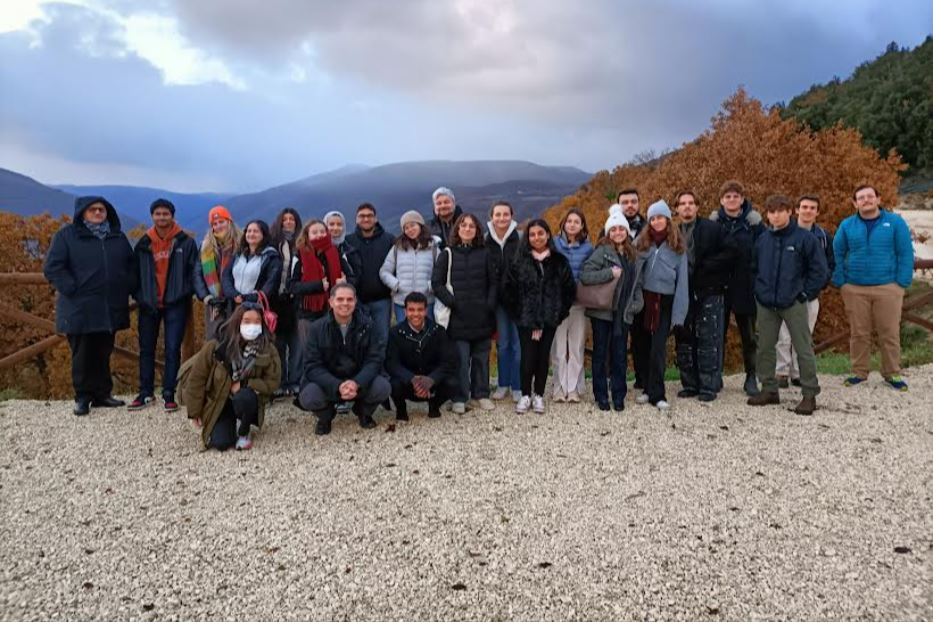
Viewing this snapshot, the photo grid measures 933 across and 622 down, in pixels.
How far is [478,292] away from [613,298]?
50.2 inches

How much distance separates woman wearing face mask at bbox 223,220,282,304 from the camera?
5.84 metres

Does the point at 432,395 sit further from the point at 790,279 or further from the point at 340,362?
the point at 790,279

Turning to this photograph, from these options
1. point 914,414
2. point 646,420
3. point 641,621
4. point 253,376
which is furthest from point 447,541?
point 914,414

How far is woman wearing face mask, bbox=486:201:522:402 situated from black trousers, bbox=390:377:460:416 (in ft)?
2.28

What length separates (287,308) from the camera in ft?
20.4

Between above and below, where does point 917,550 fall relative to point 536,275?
below

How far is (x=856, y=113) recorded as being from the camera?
41750mm

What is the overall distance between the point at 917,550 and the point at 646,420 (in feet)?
8.14

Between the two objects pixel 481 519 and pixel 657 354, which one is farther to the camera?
pixel 657 354

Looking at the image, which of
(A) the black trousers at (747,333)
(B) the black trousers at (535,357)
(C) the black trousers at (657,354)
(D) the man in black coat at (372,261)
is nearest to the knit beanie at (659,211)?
(C) the black trousers at (657,354)

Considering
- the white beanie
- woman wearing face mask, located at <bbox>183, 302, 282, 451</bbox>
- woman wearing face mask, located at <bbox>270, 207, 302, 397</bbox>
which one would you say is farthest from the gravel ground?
the white beanie

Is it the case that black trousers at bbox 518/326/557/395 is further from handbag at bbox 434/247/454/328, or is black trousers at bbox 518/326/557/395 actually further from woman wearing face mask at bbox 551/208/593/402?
handbag at bbox 434/247/454/328

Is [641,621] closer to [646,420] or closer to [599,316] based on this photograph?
[646,420]

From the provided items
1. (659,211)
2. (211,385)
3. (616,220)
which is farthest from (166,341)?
(659,211)
